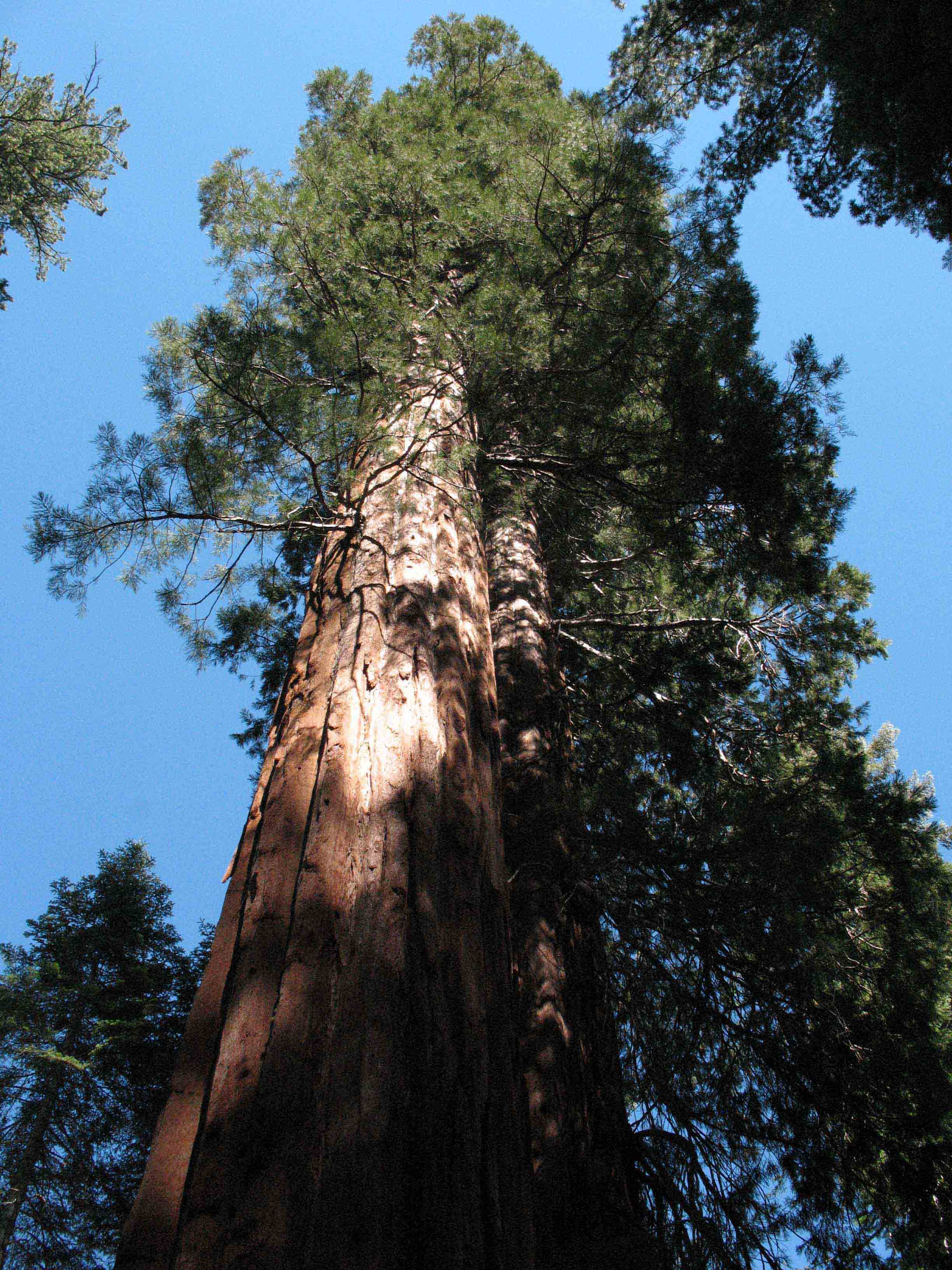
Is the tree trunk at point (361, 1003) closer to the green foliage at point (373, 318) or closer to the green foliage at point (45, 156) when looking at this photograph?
the green foliage at point (373, 318)

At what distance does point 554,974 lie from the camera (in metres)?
3.29

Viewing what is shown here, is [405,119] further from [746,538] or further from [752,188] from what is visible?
[746,538]

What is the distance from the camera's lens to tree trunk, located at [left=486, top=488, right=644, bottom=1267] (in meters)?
2.64

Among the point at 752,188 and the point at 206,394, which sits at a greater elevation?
the point at 752,188

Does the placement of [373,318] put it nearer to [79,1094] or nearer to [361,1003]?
[361,1003]

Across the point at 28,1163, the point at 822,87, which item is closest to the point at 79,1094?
the point at 28,1163

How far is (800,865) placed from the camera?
389 cm

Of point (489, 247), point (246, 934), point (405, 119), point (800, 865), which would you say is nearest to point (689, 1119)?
point (800, 865)

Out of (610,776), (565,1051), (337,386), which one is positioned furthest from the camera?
(610,776)

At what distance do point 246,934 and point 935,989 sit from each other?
436 cm

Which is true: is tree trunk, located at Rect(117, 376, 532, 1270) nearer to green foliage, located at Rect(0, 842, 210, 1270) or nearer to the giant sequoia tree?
the giant sequoia tree

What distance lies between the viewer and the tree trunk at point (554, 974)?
2645 mm

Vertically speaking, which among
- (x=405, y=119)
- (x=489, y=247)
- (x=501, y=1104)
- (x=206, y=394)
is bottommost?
(x=501, y=1104)

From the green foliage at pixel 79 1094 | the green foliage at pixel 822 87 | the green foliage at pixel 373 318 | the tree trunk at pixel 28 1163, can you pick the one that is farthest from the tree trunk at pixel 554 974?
the tree trunk at pixel 28 1163
